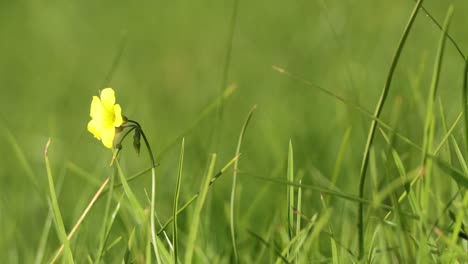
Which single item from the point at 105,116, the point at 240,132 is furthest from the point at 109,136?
the point at 240,132

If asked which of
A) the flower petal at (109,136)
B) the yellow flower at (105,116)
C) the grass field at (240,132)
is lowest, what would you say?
the grass field at (240,132)

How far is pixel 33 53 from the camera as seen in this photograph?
4.29m

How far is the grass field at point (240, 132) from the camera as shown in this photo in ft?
3.63

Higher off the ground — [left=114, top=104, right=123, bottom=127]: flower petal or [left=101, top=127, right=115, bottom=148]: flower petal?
[left=114, top=104, right=123, bottom=127]: flower petal

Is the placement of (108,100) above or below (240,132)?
above

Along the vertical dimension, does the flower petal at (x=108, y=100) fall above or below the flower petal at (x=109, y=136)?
above

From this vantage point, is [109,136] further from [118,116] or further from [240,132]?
[240,132]

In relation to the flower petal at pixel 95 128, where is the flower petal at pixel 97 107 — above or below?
above

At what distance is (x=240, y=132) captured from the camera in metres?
2.37

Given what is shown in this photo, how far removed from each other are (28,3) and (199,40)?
1.32 m

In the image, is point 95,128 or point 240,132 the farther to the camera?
point 240,132

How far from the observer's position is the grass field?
1107 mm

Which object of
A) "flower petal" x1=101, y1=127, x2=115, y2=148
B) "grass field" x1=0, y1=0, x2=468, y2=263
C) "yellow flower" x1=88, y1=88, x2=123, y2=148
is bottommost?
"grass field" x1=0, y1=0, x2=468, y2=263

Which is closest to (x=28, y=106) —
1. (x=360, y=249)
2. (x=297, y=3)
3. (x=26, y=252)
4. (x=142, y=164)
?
(x=142, y=164)
